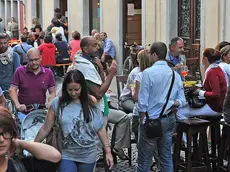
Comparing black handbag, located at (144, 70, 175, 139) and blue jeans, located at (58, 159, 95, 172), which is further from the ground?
black handbag, located at (144, 70, 175, 139)

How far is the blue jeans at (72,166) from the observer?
509cm

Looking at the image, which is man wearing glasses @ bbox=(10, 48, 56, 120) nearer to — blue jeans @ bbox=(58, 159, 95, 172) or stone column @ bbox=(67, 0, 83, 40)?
blue jeans @ bbox=(58, 159, 95, 172)

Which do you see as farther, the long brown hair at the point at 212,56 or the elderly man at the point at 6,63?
the elderly man at the point at 6,63

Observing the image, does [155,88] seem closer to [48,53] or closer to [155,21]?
[48,53]

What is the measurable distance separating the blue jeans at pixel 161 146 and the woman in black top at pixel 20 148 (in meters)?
2.56

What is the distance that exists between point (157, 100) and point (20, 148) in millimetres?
2803

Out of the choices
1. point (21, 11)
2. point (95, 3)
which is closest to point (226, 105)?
point (95, 3)

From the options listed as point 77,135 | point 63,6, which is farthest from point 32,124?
point 63,6

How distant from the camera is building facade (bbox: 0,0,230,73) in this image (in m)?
14.9

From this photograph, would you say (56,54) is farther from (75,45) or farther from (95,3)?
(95,3)

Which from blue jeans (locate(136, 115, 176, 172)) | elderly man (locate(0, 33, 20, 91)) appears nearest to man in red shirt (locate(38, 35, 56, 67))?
elderly man (locate(0, 33, 20, 91))

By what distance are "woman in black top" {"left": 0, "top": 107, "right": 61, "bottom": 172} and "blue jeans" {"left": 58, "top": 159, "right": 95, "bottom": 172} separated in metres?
1.28

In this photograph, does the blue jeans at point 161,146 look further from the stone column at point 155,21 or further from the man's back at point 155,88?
the stone column at point 155,21

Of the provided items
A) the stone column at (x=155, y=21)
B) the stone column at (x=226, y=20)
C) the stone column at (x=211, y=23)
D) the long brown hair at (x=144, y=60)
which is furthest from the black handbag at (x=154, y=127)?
the stone column at (x=155, y=21)
